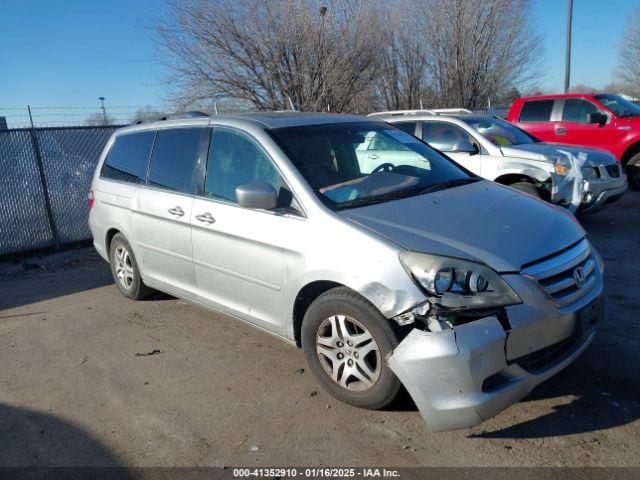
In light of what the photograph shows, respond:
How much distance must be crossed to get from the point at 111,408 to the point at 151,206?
1809 millimetres

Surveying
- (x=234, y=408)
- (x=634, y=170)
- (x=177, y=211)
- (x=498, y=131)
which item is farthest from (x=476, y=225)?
(x=634, y=170)

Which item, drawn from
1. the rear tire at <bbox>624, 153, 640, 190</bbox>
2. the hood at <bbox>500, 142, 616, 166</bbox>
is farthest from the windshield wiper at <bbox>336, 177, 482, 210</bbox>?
the rear tire at <bbox>624, 153, 640, 190</bbox>

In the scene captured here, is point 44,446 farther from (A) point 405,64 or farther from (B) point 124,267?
(A) point 405,64

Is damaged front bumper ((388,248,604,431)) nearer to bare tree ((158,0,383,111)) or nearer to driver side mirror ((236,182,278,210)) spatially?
driver side mirror ((236,182,278,210))

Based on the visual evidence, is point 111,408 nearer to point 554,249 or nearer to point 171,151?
point 171,151

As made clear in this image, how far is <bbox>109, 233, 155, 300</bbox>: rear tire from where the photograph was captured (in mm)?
5309

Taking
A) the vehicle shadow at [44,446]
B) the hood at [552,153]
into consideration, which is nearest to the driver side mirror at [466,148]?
the hood at [552,153]

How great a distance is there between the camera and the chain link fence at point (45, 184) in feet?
25.6

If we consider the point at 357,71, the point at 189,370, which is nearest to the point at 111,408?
the point at 189,370

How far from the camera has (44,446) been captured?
10.4 ft

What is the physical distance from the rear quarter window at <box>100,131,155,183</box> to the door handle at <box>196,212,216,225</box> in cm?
117

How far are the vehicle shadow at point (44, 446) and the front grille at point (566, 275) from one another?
240 cm

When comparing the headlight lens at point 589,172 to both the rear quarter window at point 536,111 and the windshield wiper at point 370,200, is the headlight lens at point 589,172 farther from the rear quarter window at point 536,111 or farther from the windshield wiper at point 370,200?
the windshield wiper at point 370,200

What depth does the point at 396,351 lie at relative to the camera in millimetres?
2805
